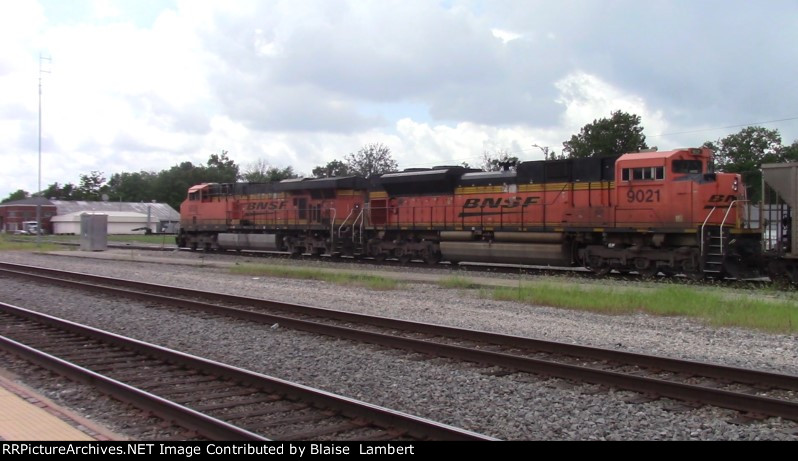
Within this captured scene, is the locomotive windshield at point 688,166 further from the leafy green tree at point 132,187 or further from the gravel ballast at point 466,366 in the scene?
the leafy green tree at point 132,187

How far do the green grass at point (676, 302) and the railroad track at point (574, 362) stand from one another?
3.88m

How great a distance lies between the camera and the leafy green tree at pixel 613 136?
66.6m

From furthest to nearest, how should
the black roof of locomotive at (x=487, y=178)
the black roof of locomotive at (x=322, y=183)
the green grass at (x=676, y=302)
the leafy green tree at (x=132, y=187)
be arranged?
the leafy green tree at (x=132, y=187) → the black roof of locomotive at (x=322, y=183) → the black roof of locomotive at (x=487, y=178) → the green grass at (x=676, y=302)

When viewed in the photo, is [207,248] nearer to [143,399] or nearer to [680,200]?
[680,200]

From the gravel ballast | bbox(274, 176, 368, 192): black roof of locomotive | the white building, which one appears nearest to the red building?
the white building

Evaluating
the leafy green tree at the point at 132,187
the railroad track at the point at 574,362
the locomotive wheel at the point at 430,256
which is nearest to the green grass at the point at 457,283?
the railroad track at the point at 574,362

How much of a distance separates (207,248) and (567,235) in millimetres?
21968

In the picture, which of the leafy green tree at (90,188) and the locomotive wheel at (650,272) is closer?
the locomotive wheel at (650,272)

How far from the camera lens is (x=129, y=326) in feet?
37.2

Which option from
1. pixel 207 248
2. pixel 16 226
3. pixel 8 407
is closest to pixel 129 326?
pixel 8 407

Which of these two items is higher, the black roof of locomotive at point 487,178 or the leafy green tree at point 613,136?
the leafy green tree at point 613,136

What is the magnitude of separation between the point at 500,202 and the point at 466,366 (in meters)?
14.2

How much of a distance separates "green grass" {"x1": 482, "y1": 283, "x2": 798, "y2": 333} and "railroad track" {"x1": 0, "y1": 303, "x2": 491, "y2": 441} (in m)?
7.72

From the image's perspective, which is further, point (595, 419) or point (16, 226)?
Answer: point (16, 226)
